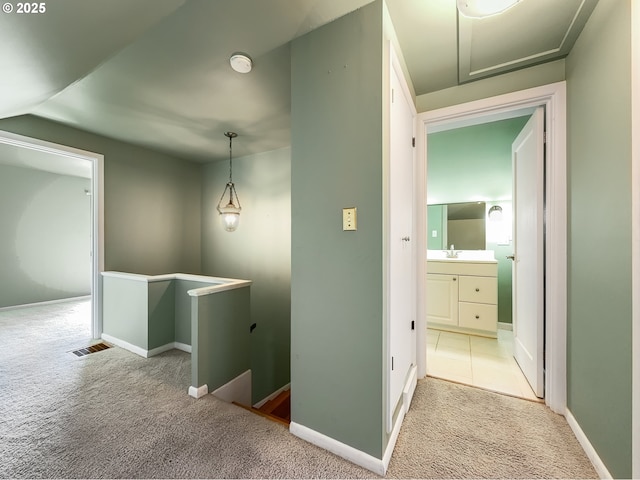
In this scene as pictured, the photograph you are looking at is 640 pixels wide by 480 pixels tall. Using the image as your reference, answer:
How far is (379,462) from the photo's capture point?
1.19 meters

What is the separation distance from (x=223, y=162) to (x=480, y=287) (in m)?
3.97

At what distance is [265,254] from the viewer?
3520 millimetres

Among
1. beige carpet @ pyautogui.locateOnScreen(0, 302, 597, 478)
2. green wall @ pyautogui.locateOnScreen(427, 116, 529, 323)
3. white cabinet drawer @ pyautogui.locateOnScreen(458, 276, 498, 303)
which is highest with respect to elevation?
green wall @ pyautogui.locateOnScreen(427, 116, 529, 323)

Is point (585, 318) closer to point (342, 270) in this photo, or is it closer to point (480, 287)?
point (342, 270)

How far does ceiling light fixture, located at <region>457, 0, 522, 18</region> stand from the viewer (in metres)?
1.06

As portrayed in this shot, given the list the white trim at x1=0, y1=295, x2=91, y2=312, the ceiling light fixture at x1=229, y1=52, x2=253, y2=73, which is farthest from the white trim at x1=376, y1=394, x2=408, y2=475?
the white trim at x1=0, y1=295, x2=91, y2=312

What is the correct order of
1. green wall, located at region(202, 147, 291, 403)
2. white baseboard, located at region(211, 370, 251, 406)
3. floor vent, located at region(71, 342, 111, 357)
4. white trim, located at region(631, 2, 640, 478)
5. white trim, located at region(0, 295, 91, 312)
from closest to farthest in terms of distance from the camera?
white trim, located at region(631, 2, 640, 478) → white baseboard, located at region(211, 370, 251, 406) → floor vent, located at region(71, 342, 111, 357) → green wall, located at region(202, 147, 291, 403) → white trim, located at region(0, 295, 91, 312)

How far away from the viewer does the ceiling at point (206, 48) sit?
1.25 m

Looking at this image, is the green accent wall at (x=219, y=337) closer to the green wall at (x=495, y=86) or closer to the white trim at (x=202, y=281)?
the white trim at (x=202, y=281)

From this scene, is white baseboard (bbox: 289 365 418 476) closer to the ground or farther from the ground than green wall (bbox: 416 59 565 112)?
closer to the ground

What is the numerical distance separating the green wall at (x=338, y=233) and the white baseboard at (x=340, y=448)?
0.03 m

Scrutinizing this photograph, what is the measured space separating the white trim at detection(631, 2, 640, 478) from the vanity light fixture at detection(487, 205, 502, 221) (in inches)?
113

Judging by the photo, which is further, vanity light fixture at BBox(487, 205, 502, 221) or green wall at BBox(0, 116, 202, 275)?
vanity light fixture at BBox(487, 205, 502, 221)

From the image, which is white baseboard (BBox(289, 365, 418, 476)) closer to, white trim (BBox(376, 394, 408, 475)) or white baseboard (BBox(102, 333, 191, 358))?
white trim (BBox(376, 394, 408, 475))
